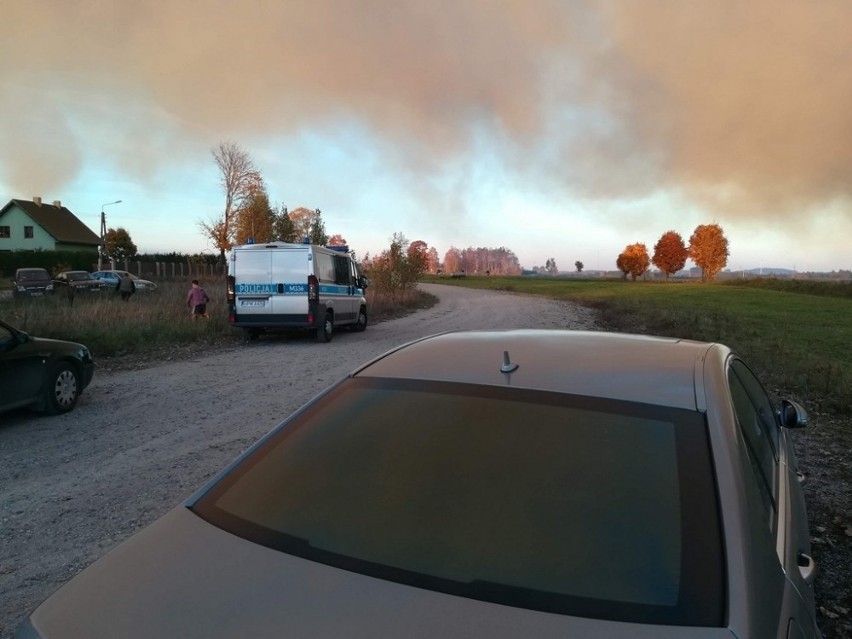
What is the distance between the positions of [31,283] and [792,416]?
109ft

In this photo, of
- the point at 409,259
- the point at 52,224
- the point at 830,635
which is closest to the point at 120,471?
the point at 830,635

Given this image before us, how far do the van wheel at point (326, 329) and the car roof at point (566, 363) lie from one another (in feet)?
42.9

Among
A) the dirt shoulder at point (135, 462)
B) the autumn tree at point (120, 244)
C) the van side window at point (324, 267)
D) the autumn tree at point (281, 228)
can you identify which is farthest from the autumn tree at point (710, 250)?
the dirt shoulder at point (135, 462)

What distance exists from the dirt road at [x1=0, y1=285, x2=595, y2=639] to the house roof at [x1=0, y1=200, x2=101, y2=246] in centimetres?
6424

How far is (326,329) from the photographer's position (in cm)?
1588

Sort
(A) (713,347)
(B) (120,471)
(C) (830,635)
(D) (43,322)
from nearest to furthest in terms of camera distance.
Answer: (A) (713,347), (C) (830,635), (B) (120,471), (D) (43,322)

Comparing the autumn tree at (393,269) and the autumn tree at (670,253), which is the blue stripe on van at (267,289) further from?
the autumn tree at (670,253)

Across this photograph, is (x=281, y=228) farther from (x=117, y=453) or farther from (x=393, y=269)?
(x=117, y=453)

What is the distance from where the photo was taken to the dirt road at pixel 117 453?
3852 mm

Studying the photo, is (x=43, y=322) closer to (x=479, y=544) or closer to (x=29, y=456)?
(x=29, y=456)

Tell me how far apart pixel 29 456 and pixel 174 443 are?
131 cm

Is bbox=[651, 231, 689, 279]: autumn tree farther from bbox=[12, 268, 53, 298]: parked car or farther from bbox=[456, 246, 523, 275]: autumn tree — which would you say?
bbox=[12, 268, 53, 298]: parked car

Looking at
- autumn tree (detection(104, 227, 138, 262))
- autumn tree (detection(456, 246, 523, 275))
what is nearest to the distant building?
autumn tree (detection(104, 227, 138, 262))

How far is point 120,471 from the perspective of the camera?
538 centimetres
